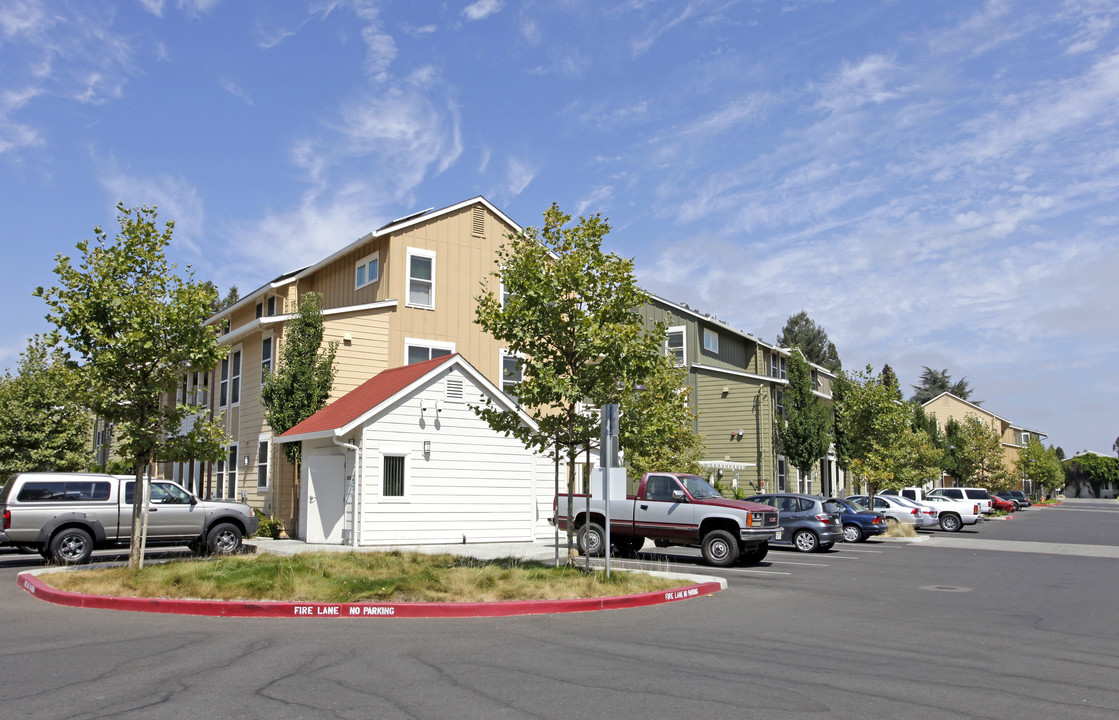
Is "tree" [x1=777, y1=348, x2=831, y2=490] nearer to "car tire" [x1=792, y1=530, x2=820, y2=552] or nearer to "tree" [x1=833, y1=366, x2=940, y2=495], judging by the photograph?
"tree" [x1=833, y1=366, x2=940, y2=495]

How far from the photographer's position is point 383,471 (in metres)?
21.0

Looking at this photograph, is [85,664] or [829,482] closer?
[85,664]

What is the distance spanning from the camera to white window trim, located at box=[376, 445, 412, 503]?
20.8 m

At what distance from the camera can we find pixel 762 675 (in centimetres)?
772

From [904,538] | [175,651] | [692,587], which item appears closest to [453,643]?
[175,651]

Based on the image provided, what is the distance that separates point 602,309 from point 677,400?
10.7 metres

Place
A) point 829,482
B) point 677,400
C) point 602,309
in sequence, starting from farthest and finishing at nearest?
point 829,482
point 677,400
point 602,309

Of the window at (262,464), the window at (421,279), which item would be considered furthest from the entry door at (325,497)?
the window at (421,279)

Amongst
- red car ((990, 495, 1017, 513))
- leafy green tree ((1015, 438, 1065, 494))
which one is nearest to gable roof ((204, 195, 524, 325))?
red car ((990, 495, 1017, 513))

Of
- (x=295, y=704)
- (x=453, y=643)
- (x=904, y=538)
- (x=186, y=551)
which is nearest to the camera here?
(x=295, y=704)

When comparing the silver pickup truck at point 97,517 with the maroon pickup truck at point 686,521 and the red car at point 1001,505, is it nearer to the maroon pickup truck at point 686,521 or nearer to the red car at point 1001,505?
the maroon pickup truck at point 686,521

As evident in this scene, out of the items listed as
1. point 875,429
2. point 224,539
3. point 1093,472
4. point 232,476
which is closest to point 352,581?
point 224,539

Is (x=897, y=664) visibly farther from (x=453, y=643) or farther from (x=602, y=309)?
(x=602, y=309)

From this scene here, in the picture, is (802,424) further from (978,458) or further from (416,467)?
(978,458)
